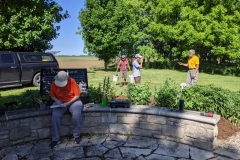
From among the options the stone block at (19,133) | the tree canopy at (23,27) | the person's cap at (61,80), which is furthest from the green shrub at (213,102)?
the tree canopy at (23,27)

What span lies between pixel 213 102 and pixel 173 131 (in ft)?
3.82

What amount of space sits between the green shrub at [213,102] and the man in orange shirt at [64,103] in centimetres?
230

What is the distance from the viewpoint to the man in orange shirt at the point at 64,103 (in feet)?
13.3

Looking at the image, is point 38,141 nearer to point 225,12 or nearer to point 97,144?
point 97,144

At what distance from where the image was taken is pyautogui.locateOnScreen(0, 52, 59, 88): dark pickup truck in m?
9.02

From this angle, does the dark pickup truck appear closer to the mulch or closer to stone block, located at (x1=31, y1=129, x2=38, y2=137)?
stone block, located at (x1=31, y1=129, x2=38, y2=137)

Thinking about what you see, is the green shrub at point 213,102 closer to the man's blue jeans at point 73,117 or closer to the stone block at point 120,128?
the stone block at point 120,128

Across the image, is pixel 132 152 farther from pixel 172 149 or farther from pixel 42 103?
pixel 42 103

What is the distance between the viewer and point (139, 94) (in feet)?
16.4

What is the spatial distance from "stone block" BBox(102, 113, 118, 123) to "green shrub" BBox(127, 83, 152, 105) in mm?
760

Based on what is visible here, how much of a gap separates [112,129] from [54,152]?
50.0 inches

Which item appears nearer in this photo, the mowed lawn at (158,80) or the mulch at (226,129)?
the mulch at (226,129)

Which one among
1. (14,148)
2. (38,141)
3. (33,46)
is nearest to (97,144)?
(38,141)

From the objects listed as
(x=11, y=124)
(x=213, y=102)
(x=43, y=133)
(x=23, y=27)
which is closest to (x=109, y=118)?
(x=43, y=133)
